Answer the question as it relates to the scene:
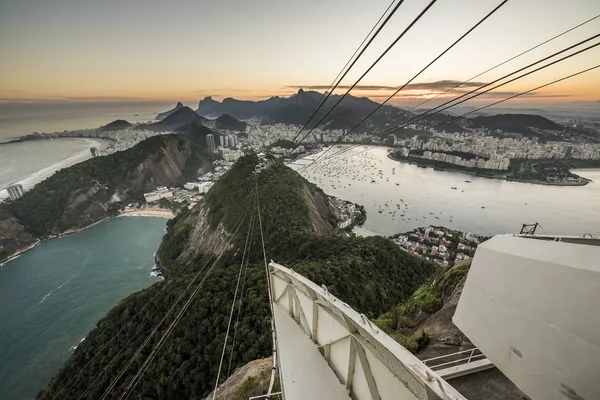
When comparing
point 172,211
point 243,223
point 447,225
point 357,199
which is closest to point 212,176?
point 172,211

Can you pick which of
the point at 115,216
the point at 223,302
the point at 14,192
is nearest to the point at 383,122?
the point at 223,302

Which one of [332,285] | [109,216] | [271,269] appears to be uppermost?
[271,269]

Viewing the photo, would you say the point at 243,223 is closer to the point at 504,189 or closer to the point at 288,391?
the point at 288,391

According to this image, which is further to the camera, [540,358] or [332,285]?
[332,285]

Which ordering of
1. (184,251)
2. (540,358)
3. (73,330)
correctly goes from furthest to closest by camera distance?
(184,251) → (73,330) → (540,358)

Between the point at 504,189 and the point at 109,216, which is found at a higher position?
the point at 504,189

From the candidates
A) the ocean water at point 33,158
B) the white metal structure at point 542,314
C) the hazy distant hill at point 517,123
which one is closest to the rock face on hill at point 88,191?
the ocean water at point 33,158

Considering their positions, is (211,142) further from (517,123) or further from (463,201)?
(517,123)
